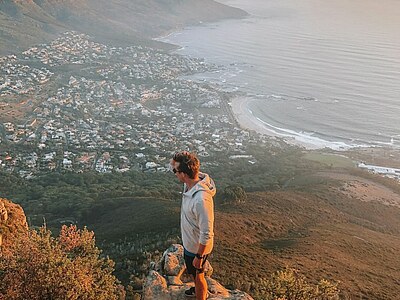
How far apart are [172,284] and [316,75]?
117 metres

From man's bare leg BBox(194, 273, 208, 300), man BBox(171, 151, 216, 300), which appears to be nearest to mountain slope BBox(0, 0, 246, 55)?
man BBox(171, 151, 216, 300)

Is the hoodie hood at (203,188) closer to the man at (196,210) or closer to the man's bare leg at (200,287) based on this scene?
the man at (196,210)

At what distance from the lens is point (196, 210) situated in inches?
279

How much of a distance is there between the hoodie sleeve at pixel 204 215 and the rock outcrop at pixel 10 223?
12295 mm

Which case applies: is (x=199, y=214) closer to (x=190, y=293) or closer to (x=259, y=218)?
(x=190, y=293)

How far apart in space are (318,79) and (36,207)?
9220 cm

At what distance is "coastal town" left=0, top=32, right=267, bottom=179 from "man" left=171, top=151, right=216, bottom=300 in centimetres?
5195

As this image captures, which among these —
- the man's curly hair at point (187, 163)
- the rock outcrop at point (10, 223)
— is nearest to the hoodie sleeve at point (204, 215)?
the man's curly hair at point (187, 163)

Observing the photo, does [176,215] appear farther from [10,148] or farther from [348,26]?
[348,26]

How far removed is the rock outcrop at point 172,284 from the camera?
29.1 ft

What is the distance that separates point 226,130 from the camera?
265ft

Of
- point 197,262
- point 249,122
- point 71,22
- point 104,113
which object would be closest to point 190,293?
point 197,262

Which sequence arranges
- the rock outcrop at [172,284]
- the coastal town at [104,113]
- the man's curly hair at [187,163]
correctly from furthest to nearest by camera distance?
the coastal town at [104,113] → the rock outcrop at [172,284] → the man's curly hair at [187,163]

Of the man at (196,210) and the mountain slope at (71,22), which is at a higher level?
the mountain slope at (71,22)
